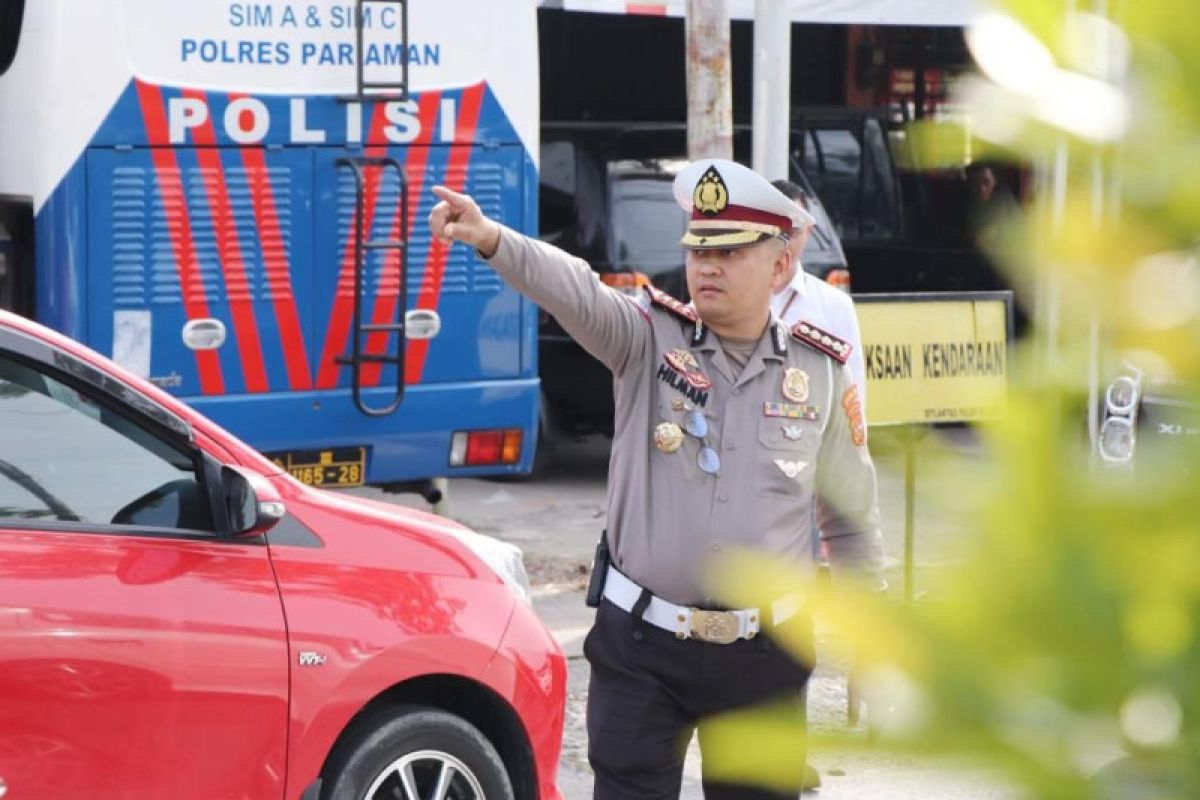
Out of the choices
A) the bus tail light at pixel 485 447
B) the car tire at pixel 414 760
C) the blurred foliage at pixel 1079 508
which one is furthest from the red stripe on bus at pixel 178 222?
the blurred foliage at pixel 1079 508

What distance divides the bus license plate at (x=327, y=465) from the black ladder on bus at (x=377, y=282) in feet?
0.64

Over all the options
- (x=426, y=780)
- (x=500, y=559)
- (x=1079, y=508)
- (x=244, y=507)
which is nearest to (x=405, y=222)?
(x=500, y=559)

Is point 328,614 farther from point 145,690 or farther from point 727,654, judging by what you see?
point 727,654

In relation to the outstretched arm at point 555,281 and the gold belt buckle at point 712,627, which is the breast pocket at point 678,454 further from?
the gold belt buckle at point 712,627

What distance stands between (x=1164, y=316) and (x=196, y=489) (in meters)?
3.78

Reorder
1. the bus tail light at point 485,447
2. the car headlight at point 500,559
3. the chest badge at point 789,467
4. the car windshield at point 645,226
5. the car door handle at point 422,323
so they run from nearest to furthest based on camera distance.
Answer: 1. the chest badge at point 789,467
2. the car headlight at point 500,559
3. the car door handle at point 422,323
4. the bus tail light at point 485,447
5. the car windshield at point 645,226

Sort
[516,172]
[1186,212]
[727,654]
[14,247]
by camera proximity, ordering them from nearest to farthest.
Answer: [1186,212], [727,654], [14,247], [516,172]

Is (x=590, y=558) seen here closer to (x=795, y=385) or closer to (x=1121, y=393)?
(x=795, y=385)

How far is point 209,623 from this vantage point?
409cm

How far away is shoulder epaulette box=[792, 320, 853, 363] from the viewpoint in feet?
13.1

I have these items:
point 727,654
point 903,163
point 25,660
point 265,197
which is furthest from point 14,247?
point 903,163

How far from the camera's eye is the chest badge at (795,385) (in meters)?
3.90

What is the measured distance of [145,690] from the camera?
13.1ft

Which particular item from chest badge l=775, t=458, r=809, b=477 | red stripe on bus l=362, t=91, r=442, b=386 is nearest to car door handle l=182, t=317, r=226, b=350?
red stripe on bus l=362, t=91, r=442, b=386
